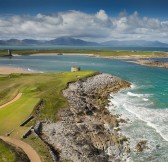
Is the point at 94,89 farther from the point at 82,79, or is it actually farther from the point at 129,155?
the point at 129,155

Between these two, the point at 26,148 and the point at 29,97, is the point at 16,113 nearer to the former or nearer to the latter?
the point at 29,97

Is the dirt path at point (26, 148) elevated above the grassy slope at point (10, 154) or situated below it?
below

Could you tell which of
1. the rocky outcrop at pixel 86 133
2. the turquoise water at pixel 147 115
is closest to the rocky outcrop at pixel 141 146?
the turquoise water at pixel 147 115

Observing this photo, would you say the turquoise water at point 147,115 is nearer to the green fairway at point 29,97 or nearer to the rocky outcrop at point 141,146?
the rocky outcrop at point 141,146

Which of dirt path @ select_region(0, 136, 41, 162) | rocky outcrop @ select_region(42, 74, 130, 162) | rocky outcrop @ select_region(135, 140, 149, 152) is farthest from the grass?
rocky outcrop @ select_region(135, 140, 149, 152)

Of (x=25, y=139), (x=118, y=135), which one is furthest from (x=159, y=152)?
(x=25, y=139)

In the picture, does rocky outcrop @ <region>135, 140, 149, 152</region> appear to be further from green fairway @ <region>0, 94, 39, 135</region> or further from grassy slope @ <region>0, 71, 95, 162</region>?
green fairway @ <region>0, 94, 39, 135</region>
